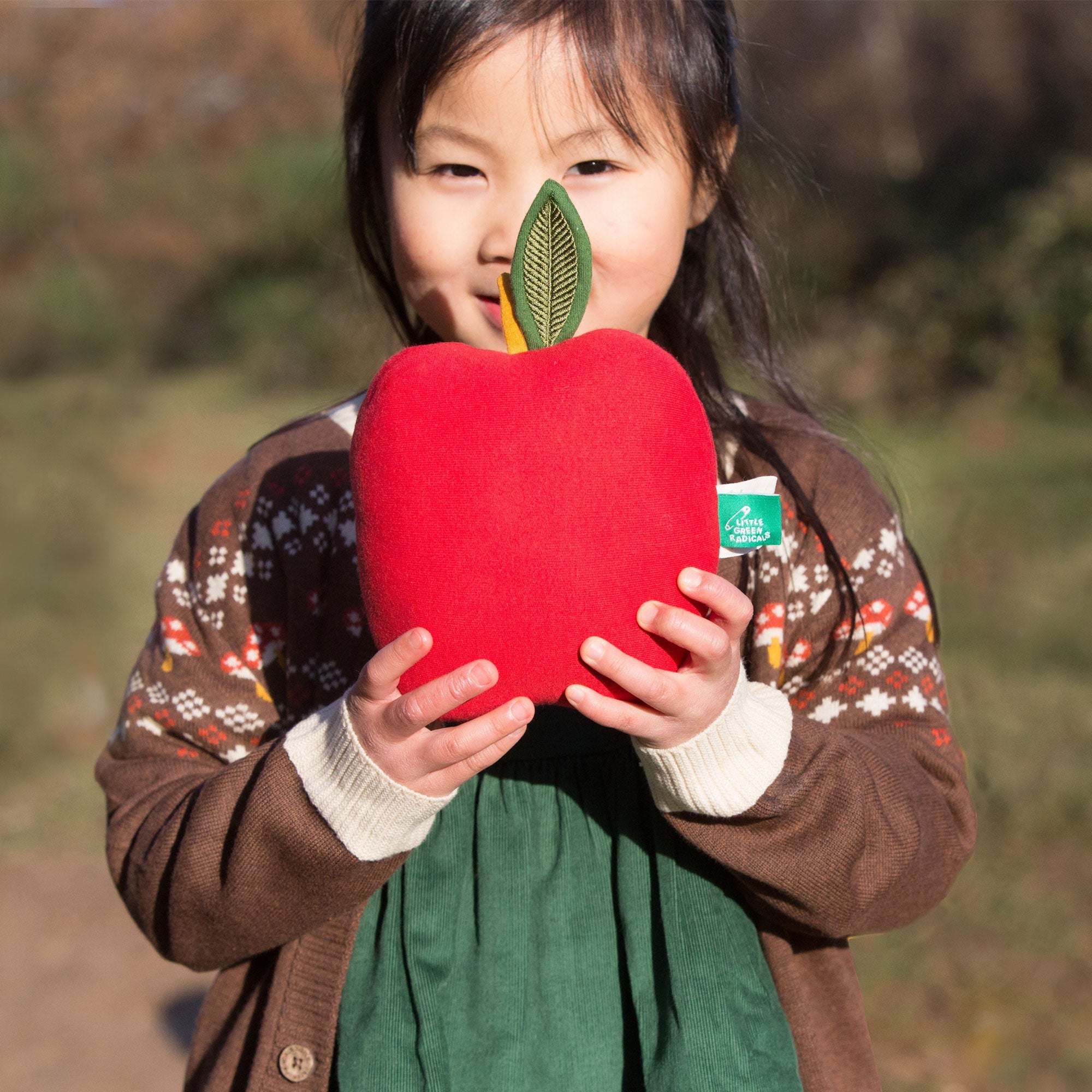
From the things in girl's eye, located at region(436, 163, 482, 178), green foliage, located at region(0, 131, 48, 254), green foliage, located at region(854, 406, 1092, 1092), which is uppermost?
green foliage, located at region(0, 131, 48, 254)

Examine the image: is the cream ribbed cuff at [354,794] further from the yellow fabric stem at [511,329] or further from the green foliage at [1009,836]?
the green foliage at [1009,836]

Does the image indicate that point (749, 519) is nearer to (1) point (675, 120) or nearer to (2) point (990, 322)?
(1) point (675, 120)

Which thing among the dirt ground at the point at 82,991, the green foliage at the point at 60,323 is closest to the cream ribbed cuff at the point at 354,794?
the dirt ground at the point at 82,991

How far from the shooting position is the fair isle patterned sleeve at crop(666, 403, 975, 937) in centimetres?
91

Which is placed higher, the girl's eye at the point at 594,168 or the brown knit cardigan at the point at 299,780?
the girl's eye at the point at 594,168

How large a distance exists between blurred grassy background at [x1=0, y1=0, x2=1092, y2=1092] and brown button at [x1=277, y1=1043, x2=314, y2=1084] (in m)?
0.78

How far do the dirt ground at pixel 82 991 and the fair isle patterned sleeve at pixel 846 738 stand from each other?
5.68ft

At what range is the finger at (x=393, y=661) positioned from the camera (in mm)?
776

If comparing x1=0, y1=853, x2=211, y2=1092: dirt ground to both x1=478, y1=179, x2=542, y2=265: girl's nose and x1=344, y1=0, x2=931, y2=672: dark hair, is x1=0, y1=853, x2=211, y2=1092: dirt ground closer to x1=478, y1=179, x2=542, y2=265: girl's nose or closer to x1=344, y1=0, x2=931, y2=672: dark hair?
x1=344, y1=0, x2=931, y2=672: dark hair

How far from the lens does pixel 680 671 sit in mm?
804

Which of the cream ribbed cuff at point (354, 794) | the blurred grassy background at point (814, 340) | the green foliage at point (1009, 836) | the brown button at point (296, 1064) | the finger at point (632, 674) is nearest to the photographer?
the finger at point (632, 674)

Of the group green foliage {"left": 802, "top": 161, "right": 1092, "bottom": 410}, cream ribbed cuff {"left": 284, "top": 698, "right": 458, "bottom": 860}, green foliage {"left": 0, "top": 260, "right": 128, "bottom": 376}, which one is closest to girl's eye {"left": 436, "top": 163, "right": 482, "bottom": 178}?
cream ribbed cuff {"left": 284, "top": 698, "right": 458, "bottom": 860}

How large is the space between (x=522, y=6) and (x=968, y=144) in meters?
9.10

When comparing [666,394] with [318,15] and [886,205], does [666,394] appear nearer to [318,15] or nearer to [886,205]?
[318,15]
